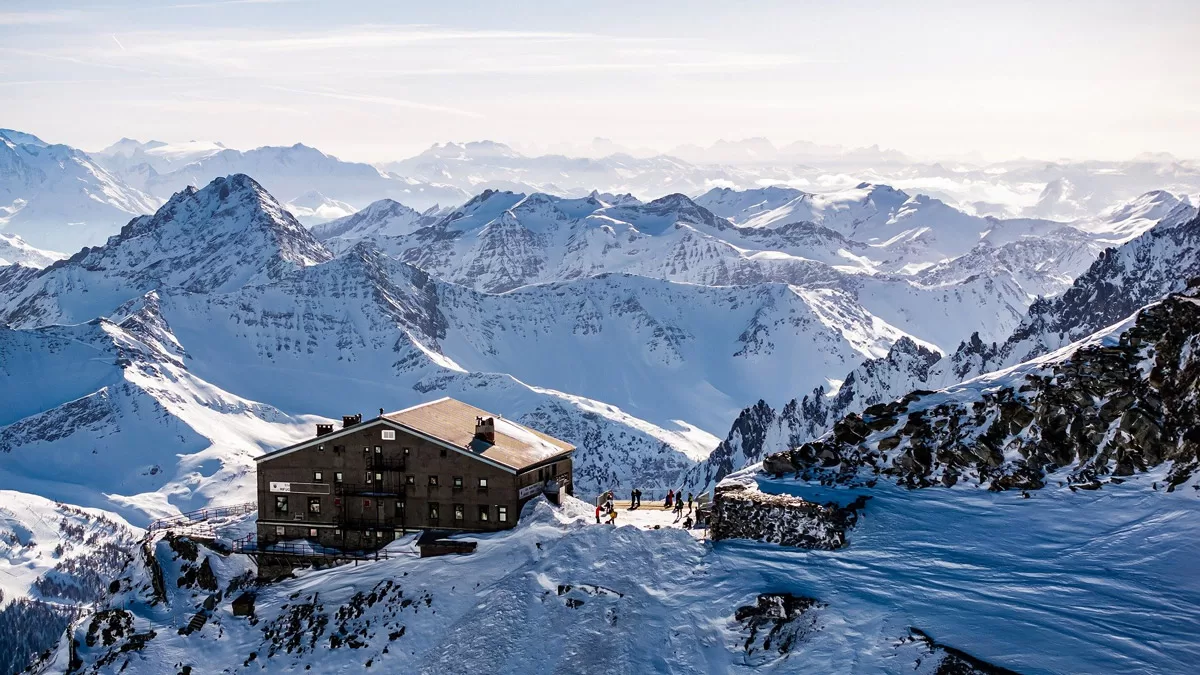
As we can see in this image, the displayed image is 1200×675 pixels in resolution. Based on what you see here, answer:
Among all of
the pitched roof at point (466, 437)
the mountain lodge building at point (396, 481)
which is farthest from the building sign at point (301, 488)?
the pitched roof at point (466, 437)

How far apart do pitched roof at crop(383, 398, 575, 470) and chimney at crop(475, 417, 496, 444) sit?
1.26 ft

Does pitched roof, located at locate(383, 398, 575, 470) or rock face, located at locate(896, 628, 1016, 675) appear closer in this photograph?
rock face, located at locate(896, 628, 1016, 675)

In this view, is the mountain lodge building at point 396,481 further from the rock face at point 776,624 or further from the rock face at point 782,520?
the rock face at point 776,624

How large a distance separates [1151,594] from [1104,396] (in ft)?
50.2

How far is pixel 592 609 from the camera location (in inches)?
2464

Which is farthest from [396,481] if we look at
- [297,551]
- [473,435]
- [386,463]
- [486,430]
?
[297,551]

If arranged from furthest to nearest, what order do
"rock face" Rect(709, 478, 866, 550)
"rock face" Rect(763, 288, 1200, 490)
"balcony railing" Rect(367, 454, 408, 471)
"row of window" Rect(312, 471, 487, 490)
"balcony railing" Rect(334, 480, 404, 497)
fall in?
"balcony railing" Rect(367, 454, 408, 471) → "balcony railing" Rect(334, 480, 404, 497) → "row of window" Rect(312, 471, 487, 490) → "rock face" Rect(763, 288, 1200, 490) → "rock face" Rect(709, 478, 866, 550)

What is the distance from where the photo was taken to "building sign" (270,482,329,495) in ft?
258

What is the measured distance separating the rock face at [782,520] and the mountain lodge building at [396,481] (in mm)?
13276

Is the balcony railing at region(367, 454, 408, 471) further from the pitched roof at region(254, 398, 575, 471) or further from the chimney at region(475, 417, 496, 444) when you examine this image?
the chimney at region(475, 417, 496, 444)

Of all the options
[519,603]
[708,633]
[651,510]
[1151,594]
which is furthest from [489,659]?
[1151,594]

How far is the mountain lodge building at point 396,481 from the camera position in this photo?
75.0 m

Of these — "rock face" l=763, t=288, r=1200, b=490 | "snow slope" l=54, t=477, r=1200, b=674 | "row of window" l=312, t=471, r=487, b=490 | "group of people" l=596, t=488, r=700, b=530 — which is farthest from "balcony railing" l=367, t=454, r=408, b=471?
"rock face" l=763, t=288, r=1200, b=490

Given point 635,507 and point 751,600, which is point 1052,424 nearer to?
point 751,600
